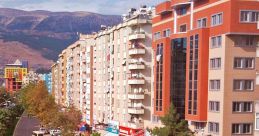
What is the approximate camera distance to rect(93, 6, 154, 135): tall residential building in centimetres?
7075

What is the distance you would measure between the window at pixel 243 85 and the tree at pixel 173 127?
24.0 ft

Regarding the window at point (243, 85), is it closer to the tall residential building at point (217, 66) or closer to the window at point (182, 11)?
the tall residential building at point (217, 66)

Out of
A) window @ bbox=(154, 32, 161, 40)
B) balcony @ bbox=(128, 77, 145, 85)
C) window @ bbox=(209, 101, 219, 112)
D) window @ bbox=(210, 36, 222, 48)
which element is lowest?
window @ bbox=(209, 101, 219, 112)

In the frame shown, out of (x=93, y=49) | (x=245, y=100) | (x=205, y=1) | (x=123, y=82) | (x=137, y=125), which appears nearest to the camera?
(x=245, y=100)

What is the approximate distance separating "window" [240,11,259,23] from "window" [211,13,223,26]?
2211 mm

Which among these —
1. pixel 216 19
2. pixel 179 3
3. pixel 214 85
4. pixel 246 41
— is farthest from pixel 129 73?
pixel 246 41

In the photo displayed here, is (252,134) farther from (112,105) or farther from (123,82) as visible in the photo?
(112,105)

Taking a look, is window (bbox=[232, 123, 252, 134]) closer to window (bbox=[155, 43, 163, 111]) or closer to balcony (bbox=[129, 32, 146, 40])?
window (bbox=[155, 43, 163, 111])

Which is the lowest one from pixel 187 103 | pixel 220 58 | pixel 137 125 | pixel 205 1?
pixel 137 125

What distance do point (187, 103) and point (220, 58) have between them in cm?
731

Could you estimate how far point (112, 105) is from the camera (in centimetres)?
8481

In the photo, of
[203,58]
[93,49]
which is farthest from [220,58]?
[93,49]

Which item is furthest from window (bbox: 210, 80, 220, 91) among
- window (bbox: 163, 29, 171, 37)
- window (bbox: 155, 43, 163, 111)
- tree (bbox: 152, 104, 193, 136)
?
window (bbox: 163, 29, 171, 37)

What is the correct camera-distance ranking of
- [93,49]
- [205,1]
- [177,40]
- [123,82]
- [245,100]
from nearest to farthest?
1. [245,100]
2. [205,1]
3. [177,40]
4. [123,82]
5. [93,49]
